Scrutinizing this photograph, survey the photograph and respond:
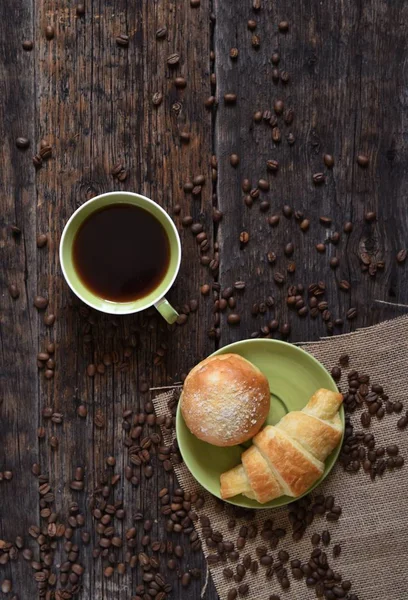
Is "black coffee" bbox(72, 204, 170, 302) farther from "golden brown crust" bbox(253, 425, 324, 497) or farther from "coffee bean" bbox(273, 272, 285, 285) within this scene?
"golden brown crust" bbox(253, 425, 324, 497)

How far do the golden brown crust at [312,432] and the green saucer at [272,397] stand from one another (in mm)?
60

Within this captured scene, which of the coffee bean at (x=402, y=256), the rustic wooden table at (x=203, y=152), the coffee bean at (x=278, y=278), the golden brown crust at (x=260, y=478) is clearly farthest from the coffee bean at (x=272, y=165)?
the golden brown crust at (x=260, y=478)

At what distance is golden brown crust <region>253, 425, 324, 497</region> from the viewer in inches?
71.9

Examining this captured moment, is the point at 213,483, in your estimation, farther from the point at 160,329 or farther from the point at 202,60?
the point at 202,60

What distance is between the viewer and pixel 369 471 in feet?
6.47

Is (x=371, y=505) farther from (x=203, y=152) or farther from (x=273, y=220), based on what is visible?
(x=203, y=152)

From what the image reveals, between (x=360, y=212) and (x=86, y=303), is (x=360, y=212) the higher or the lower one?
the higher one

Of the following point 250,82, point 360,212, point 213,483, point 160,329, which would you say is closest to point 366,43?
point 250,82

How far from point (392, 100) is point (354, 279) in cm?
48

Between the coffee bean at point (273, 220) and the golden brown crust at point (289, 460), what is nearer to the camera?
the golden brown crust at point (289, 460)

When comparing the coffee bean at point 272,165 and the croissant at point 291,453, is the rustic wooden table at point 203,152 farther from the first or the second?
the croissant at point 291,453

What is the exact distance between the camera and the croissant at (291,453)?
1831mm

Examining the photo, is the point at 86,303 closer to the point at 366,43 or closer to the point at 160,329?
the point at 160,329

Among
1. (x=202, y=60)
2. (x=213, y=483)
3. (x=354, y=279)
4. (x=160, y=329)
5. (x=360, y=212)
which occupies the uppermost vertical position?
(x=202, y=60)
